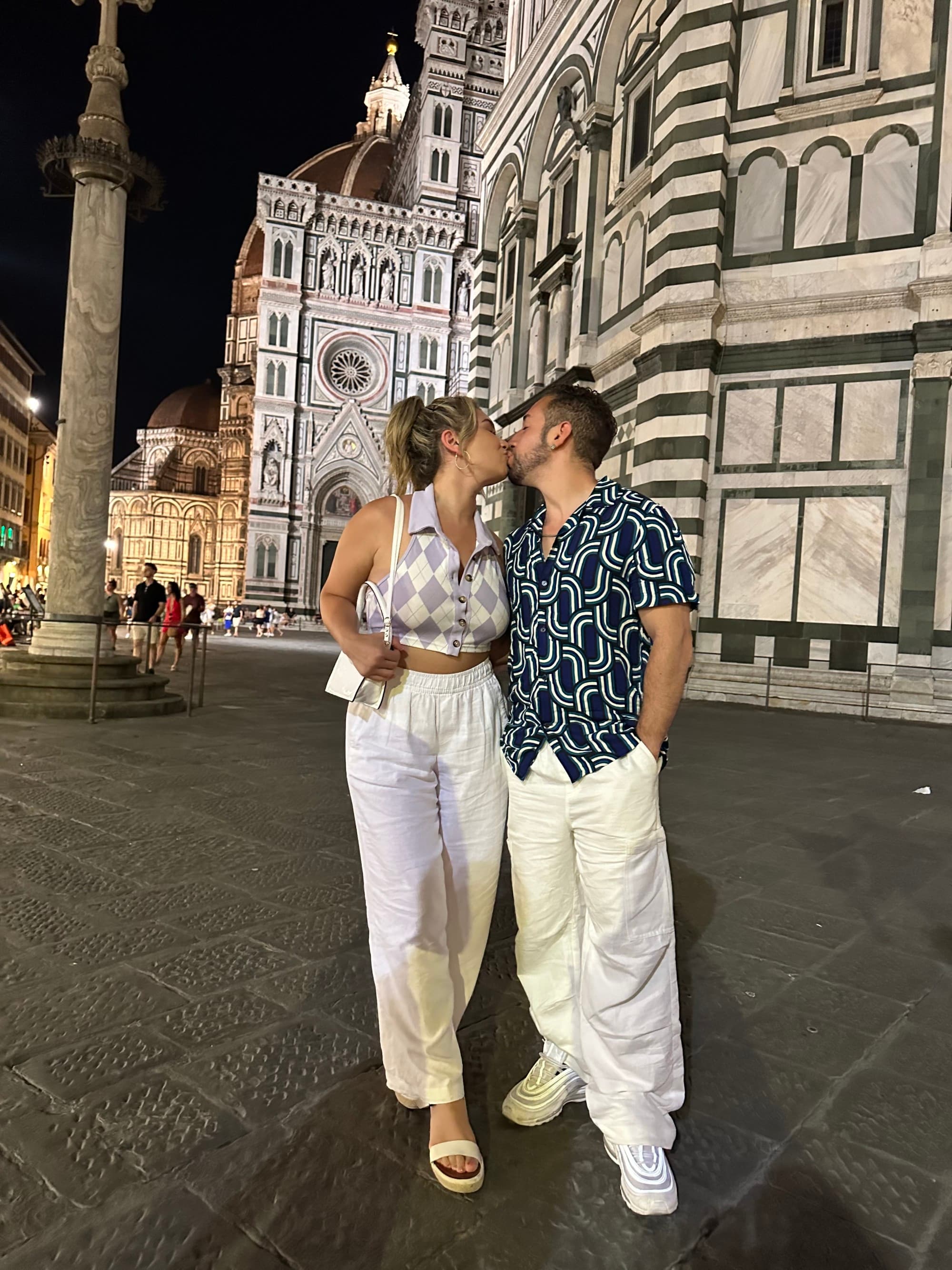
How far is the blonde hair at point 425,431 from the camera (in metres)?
1.92

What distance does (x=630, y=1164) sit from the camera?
171 cm

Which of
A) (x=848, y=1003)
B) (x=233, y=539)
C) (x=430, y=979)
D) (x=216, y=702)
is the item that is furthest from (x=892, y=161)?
(x=233, y=539)

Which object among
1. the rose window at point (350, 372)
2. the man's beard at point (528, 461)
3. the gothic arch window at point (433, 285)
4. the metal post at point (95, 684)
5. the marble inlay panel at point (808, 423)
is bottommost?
the metal post at point (95, 684)

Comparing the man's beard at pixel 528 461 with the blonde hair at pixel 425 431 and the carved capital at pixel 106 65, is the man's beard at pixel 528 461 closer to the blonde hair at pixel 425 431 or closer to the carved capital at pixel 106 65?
the blonde hair at pixel 425 431

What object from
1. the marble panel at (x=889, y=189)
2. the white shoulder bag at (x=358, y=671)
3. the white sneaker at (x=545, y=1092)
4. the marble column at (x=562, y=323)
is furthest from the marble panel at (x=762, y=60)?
the white sneaker at (x=545, y=1092)

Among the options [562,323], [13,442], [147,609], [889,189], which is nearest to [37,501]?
[13,442]

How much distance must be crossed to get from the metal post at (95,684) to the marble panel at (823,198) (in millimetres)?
9820

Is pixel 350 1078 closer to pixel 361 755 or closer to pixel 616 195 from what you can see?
pixel 361 755

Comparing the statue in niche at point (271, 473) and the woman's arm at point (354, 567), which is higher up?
the statue in niche at point (271, 473)

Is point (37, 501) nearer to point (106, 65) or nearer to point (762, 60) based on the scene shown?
point (106, 65)

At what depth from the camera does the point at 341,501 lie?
45.1m

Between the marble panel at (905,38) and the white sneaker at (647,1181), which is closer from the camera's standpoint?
the white sneaker at (647,1181)

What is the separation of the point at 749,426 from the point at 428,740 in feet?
35.6

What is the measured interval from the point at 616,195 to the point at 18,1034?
49.3ft
